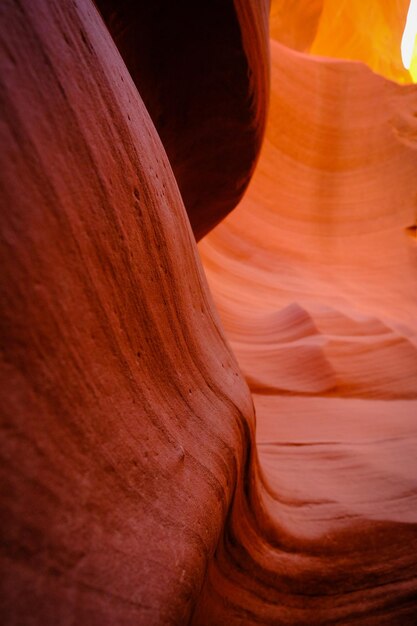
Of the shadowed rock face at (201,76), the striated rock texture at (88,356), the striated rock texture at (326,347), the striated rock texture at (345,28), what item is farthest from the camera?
the striated rock texture at (345,28)

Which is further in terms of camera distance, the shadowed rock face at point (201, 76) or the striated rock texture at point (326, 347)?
the shadowed rock face at point (201, 76)

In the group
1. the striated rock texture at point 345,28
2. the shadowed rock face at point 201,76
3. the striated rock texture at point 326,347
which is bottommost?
the striated rock texture at point 326,347

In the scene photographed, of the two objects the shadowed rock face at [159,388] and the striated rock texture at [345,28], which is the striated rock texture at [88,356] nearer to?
the shadowed rock face at [159,388]

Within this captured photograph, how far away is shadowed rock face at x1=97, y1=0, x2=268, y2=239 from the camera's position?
67.7 inches

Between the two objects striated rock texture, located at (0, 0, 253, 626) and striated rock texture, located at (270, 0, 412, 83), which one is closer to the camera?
striated rock texture, located at (0, 0, 253, 626)

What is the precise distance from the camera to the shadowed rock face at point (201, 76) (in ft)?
5.64

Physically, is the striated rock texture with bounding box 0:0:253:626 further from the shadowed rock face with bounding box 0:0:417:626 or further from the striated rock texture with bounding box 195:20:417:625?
the striated rock texture with bounding box 195:20:417:625

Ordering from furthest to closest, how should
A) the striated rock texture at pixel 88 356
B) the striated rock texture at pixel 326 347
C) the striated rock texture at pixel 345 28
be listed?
the striated rock texture at pixel 345 28 → the striated rock texture at pixel 326 347 → the striated rock texture at pixel 88 356

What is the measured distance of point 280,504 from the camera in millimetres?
1583

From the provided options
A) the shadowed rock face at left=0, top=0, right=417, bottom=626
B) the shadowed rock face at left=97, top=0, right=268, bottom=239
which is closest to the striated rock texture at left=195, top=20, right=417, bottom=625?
the shadowed rock face at left=0, top=0, right=417, bottom=626

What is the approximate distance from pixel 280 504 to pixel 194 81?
1964 millimetres

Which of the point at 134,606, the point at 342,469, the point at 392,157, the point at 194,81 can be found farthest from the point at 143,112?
the point at 392,157

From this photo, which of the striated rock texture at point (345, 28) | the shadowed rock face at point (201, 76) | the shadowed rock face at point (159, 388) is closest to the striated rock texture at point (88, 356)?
the shadowed rock face at point (159, 388)

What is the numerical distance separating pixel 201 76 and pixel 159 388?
68.5 inches
